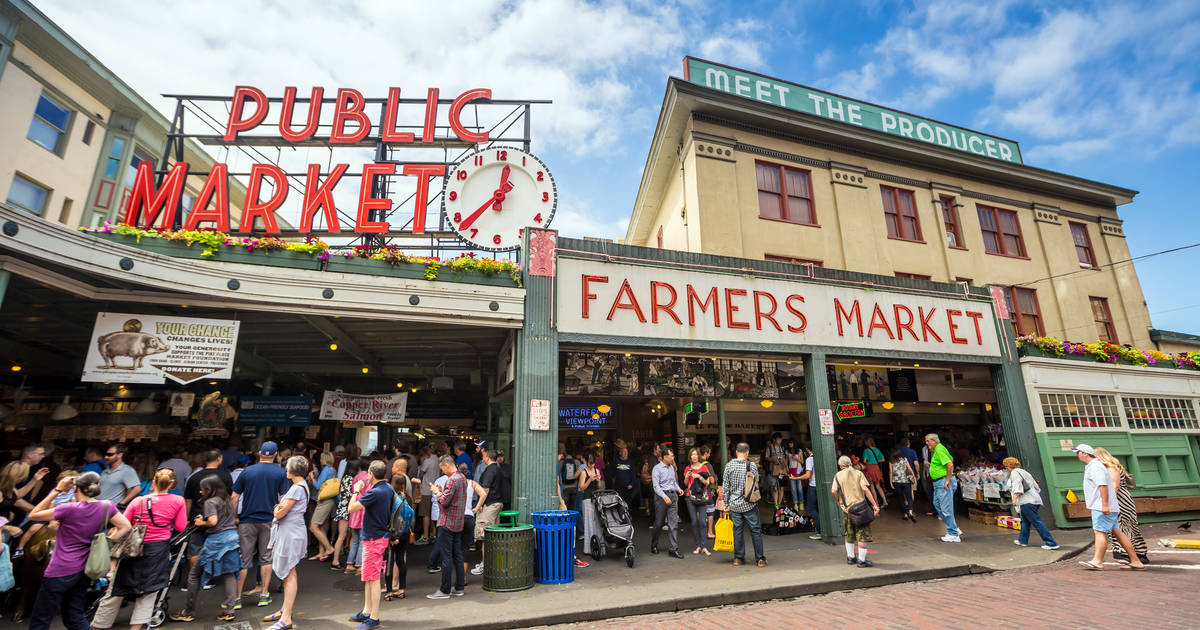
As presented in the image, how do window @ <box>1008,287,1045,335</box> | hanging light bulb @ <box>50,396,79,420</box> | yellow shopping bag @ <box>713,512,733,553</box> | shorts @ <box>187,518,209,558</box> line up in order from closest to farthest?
shorts @ <box>187,518,209,558</box>, yellow shopping bag @ <box>713,512,733,553</box>, hanging light bulb @ <box>50,396,79,420</box>, window @ <box>1008,287,1045,335</box>

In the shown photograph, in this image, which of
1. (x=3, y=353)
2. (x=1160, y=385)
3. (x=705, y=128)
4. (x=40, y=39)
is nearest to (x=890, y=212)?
(x=705, y=128)

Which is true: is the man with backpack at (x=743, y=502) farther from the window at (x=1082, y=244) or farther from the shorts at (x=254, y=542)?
the window at (x=1082, y=244)

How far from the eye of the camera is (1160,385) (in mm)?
15836

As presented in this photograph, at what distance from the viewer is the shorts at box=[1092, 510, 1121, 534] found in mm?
8852

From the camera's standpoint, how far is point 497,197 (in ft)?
44.5

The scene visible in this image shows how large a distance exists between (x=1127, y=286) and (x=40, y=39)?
1577 inches

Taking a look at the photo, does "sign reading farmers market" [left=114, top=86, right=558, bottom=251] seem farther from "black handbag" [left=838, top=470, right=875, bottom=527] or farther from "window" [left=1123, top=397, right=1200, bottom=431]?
"window" [left=1123, top=397, right=1200, bottom=431]

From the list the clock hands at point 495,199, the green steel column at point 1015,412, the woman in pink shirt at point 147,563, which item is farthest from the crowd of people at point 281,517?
the clock hands at point 495,199

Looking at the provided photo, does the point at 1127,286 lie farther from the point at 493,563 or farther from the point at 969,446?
the point at 493,563

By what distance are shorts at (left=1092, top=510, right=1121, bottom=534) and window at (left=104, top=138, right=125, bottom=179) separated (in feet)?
103

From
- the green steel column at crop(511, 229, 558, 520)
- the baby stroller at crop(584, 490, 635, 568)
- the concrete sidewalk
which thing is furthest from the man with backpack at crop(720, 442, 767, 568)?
the green steel column at crop(511, 229, 558, 520)

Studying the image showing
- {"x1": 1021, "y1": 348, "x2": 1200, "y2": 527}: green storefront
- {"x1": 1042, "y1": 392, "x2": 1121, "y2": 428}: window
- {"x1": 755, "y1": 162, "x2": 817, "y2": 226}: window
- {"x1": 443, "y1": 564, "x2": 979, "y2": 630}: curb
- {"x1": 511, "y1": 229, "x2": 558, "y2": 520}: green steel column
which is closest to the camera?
{"x1": 443, "y1": 564, "x2": 979, "y2": 630}: curb

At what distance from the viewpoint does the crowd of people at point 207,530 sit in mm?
5641

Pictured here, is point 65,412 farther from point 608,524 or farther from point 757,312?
point 757,312
